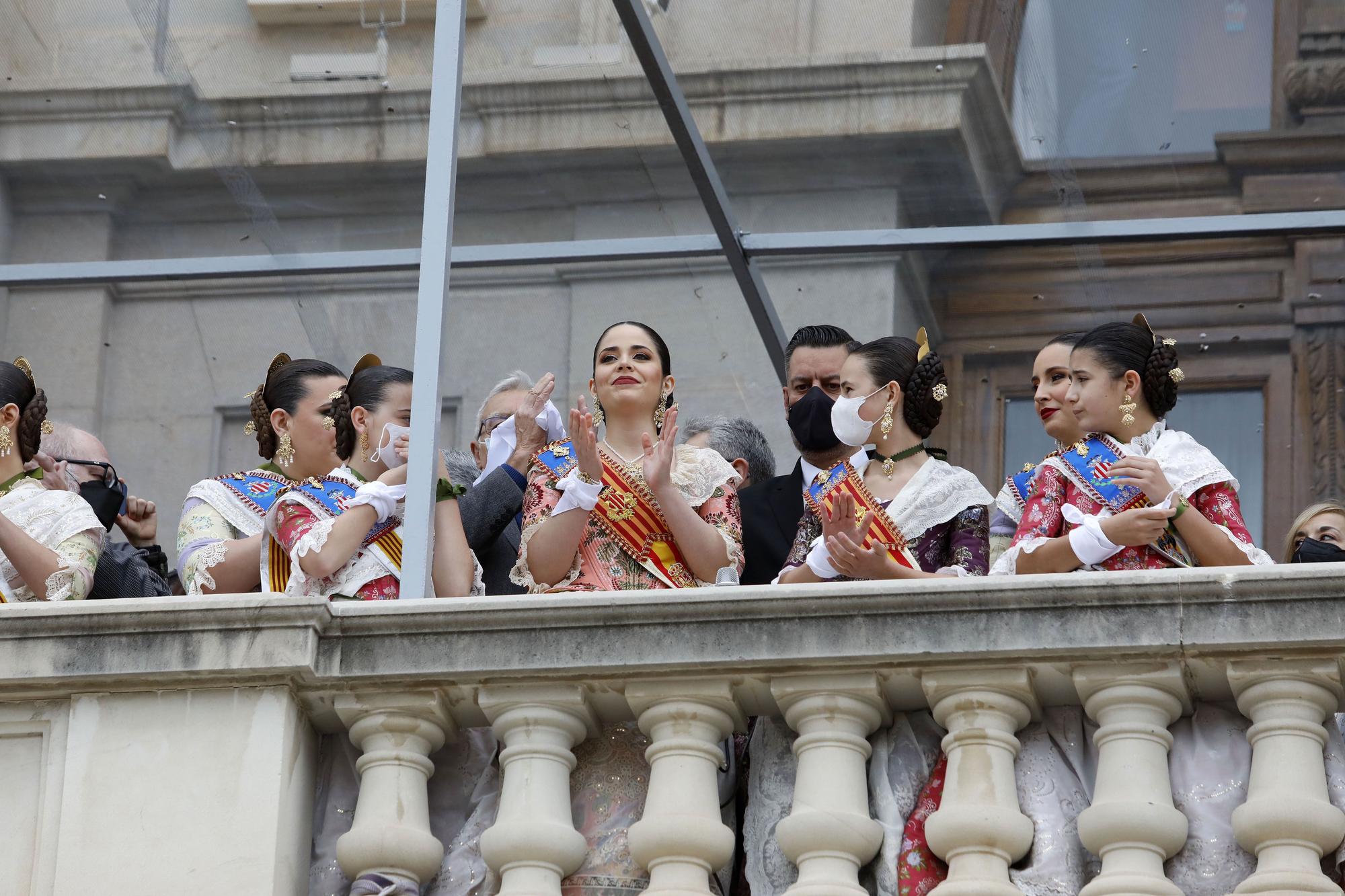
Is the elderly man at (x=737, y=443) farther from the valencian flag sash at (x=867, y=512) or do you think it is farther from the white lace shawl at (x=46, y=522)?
the white lace shawl at (x=46, y=522)

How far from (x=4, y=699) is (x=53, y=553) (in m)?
0.70

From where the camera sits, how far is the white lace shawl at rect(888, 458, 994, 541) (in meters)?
6.35

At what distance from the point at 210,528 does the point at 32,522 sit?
0.47 meters

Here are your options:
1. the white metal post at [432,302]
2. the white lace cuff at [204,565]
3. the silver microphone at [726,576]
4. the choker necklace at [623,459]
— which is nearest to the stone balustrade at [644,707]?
the white metal post at [432,302]

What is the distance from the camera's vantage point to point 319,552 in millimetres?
6027

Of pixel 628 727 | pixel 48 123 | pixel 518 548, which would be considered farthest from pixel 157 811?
pixel 48 123

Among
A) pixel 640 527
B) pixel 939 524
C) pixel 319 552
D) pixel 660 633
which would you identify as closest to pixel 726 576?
pixel 640 527

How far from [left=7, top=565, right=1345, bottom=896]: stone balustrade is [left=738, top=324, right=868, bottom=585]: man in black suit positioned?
1351mm

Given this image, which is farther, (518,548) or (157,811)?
(518,548)

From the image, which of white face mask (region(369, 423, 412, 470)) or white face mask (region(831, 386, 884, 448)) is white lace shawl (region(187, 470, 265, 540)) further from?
white face mask (region(831, 386, 884, 448))

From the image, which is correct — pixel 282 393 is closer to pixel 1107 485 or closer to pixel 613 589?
pixel 613 589

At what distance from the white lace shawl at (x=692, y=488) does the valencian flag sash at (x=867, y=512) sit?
1.01 feet

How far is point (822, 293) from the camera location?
9.80m

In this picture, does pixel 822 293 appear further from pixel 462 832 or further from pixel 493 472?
pixel 462 832
